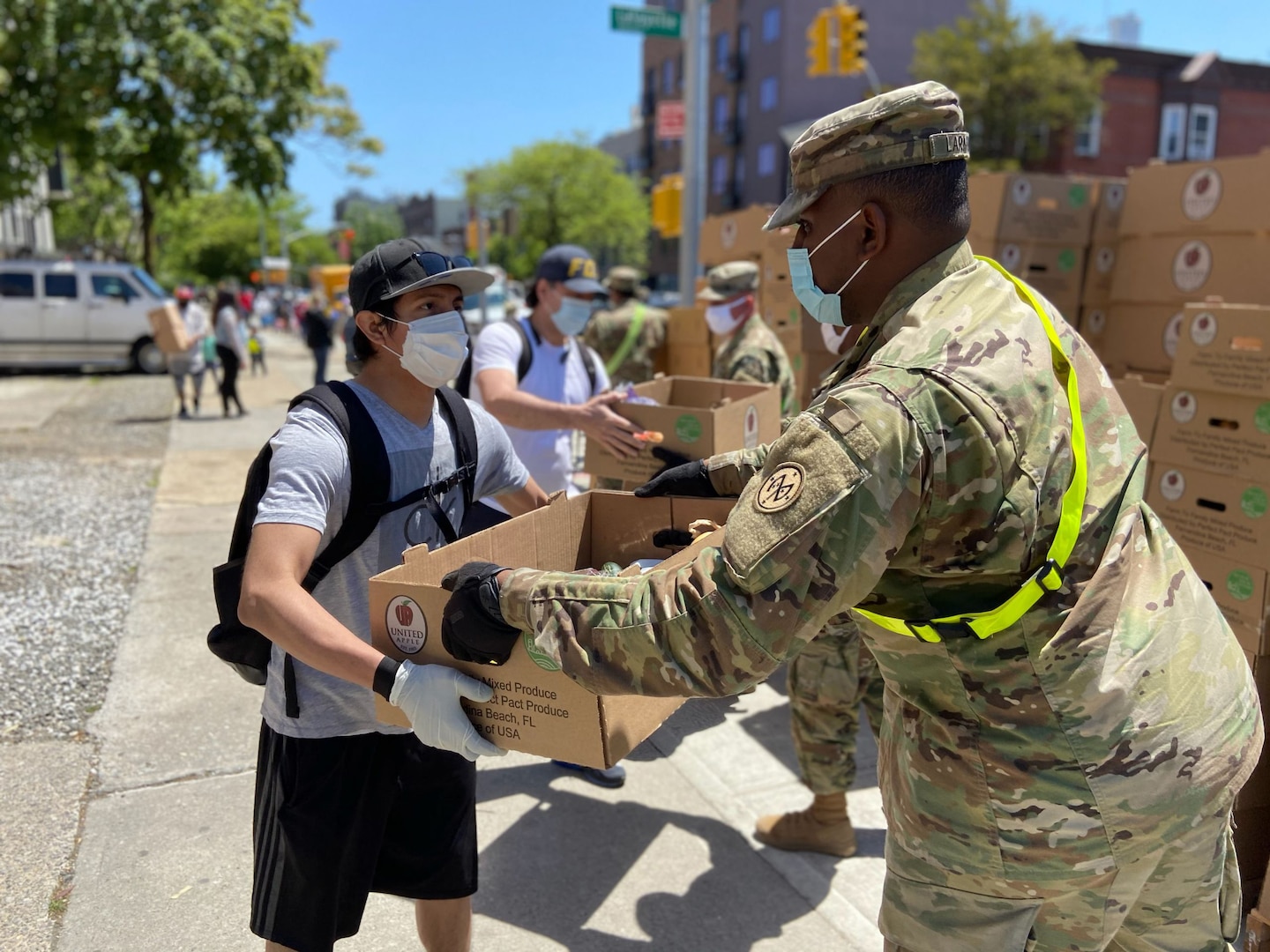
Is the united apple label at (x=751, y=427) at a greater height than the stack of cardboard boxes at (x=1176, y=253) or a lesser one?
lesser

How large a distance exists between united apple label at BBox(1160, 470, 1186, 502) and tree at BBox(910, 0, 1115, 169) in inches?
1075

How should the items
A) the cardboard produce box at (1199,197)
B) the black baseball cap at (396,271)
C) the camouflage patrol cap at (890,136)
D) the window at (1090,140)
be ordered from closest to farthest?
1. the camouflage patrol cap at (890,136)
2. the black baseball cap at (396,271)
3. the cardboard produce box at (1199,197)
4. the window at (1090,140)

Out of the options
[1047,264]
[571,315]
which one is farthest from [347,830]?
[1047,264]

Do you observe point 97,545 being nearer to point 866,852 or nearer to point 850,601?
point 866,852

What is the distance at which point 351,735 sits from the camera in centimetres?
203

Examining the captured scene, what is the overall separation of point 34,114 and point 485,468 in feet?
59.9

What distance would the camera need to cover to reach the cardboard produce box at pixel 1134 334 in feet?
15.1

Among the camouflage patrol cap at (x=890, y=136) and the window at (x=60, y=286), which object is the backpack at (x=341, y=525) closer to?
the camouflage patrol cap at (x=890, y=136)

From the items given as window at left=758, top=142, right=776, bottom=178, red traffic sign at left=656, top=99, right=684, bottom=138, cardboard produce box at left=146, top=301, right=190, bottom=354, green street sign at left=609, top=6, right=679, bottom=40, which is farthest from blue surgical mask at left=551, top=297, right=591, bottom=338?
window at left=758, top=142, right=776, bottom=178

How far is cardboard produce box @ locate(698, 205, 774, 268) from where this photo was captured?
6.02m

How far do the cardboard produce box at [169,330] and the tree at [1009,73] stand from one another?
23.9 meters

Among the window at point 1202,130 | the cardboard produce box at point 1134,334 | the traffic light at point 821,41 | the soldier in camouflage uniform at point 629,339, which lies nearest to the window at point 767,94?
the window at point 1202,130

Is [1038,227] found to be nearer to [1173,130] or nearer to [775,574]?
[775,574]

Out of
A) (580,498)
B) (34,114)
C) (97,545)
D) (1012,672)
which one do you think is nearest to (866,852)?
(580,498)
